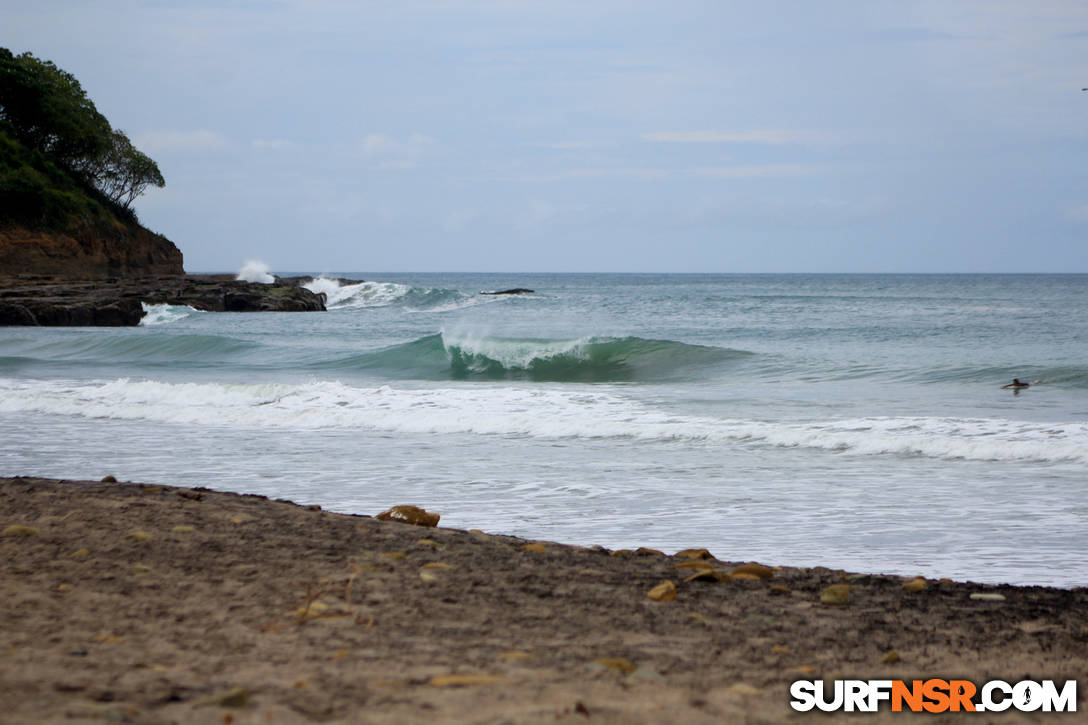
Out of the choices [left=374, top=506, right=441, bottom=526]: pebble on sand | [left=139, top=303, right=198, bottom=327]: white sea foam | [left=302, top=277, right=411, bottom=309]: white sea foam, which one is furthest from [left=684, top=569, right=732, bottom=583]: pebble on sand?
[left=302, top=277, right=411, bottom=309]: white sea foam

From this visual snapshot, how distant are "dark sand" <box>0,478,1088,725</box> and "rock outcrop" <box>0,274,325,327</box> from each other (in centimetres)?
2826

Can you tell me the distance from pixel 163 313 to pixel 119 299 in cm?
275

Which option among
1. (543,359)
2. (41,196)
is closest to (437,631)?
(543,359)

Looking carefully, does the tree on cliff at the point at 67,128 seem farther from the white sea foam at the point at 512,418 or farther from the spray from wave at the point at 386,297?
the white sea foam at the point at 512,418

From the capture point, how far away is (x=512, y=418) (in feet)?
39.6

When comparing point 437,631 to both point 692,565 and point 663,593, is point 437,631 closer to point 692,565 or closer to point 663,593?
point 663,593

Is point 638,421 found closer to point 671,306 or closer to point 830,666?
point 830,666

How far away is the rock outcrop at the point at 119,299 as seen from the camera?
99.8ft

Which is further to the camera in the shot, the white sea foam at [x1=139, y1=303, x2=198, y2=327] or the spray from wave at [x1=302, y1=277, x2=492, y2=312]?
the spray from wave at [x1=302, y1=277, x2=492, y2=312]

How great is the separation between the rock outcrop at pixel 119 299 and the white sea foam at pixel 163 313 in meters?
0.28

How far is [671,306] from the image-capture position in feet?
167

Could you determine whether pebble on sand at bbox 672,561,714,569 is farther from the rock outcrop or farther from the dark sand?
the rock outcrop

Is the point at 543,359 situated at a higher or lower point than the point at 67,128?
lower

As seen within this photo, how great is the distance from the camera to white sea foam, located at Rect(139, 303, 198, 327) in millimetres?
33844
